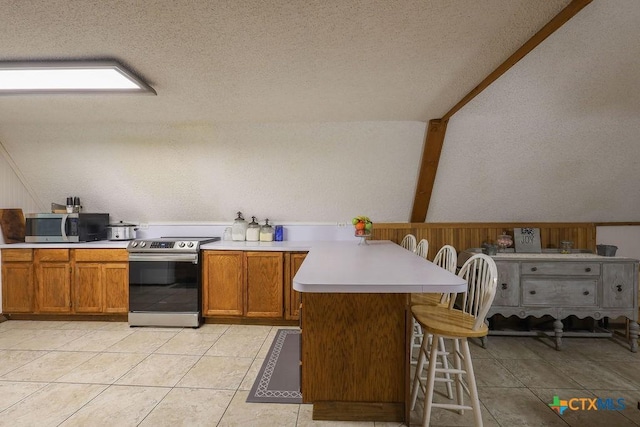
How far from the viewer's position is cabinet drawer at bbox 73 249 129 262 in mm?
3693

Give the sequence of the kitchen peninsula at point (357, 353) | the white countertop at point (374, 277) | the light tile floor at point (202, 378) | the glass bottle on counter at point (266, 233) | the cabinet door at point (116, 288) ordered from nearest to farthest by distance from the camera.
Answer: the white countertop at point (374, 277), the kitchen peninsula at point (357, 353), the light tile floor at point (202, 378), the cabinet door at point (116, 288), the glass bottle on counter at point (266, 233)

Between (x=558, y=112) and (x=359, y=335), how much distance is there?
2.73 metres

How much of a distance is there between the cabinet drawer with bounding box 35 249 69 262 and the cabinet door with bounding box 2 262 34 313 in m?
0.15

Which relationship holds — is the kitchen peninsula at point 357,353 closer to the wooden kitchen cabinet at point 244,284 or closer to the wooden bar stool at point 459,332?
the wooden bar stool at point 459,332

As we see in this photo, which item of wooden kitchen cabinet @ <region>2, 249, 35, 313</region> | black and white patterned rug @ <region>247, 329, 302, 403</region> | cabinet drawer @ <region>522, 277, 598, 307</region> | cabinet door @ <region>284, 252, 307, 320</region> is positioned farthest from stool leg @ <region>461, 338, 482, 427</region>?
wooden kitchen cabinet @ <region>2, 249, 35, 313</region>

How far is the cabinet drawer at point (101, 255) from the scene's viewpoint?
12.1 feet

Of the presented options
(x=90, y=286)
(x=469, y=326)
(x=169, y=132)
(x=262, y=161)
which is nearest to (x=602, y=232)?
(x=469, y=326)

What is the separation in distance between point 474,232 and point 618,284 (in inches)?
53.3

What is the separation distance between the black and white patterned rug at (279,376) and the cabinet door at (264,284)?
0.46 m

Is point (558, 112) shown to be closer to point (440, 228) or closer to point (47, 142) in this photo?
point (440, 228)

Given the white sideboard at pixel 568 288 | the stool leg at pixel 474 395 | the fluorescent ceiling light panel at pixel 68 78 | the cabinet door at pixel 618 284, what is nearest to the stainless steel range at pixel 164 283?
the fluorescent ceiling light panel at pixel 68 78

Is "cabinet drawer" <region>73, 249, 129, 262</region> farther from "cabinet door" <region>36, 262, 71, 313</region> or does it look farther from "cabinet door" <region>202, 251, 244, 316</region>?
"cabinet door" <region>202, 251, 244, 316</region>

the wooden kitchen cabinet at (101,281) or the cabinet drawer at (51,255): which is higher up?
the cabinet drawer at (51,255)

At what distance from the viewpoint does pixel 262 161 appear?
3.69 metres
